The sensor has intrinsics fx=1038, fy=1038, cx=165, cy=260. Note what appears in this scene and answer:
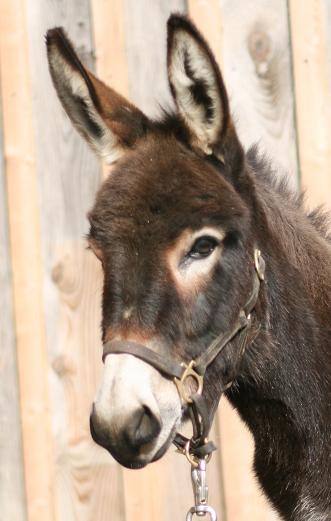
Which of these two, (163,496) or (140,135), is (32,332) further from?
(140,135)

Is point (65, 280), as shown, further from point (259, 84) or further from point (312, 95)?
point (312, 95)

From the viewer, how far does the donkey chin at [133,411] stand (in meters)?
2.89

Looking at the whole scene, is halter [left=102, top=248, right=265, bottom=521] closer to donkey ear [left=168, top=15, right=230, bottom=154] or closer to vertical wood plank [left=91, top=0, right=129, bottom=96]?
donkey ear [left=168, top=15, right=230, bottom=154]

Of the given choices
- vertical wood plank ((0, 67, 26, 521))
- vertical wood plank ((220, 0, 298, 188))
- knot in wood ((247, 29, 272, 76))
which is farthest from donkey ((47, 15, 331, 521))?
vertical wood plank ((0, 67, 26, 521))

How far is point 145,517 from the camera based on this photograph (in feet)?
15.8

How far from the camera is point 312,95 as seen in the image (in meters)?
5.06

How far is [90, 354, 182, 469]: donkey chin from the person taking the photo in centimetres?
289

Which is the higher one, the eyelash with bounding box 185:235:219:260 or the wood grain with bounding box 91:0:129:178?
the wood grain with bounding box 91:0:129:178

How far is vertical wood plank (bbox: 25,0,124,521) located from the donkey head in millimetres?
1404

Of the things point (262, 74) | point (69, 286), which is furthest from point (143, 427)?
point (262, 74)

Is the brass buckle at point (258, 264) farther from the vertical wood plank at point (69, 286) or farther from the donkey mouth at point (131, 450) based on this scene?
the vertical wood plank at point (69, 286)

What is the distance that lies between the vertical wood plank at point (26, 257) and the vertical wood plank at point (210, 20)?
81 cm

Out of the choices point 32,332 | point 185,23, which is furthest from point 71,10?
point 185,23

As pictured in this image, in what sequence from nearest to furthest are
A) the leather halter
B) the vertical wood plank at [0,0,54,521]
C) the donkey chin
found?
1. the donkey chin
2. the leather halter
3. the vertical wood plank at [0,0,54,521]
